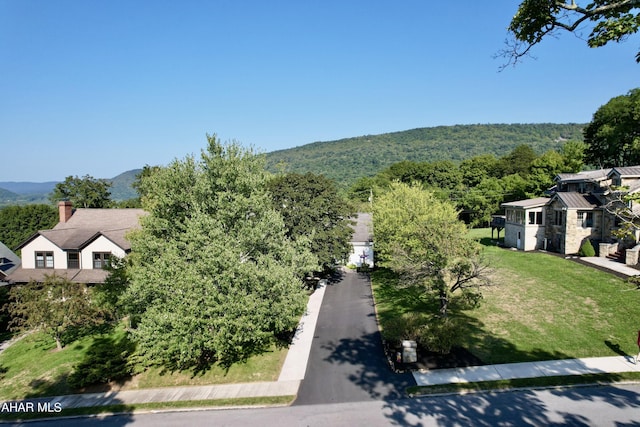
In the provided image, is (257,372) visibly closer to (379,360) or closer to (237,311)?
(237,311)

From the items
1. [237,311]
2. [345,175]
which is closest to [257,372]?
[237,311]

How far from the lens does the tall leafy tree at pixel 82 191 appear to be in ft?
188

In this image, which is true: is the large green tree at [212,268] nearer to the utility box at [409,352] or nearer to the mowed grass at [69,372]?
the mowed grass at [69,372]

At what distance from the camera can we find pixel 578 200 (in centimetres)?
3331

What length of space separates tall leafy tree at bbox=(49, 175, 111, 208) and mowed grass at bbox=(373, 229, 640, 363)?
5013 cm

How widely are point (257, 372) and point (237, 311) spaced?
391 centimetres

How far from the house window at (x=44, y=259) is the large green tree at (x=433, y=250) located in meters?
29.4

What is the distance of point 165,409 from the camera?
1562cm

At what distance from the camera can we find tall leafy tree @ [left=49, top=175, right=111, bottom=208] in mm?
57250

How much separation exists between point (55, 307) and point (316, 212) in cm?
1859

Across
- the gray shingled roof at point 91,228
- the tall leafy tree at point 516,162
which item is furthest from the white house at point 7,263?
the tall leafy tree at point 516,162

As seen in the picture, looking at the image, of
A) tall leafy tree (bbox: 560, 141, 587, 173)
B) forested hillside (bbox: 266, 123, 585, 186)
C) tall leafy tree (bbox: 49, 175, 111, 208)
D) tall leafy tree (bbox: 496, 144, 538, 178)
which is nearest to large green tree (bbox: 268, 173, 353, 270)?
tall leafy tree (bbox: 560, 141, 587, 173)

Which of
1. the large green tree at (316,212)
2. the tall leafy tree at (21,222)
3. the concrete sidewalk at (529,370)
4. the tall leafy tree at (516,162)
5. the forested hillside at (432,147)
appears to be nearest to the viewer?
the concrete sidewalk at (529,370)

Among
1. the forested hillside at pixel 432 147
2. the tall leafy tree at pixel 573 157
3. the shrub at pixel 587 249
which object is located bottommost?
the shrub at pixel 587 249
